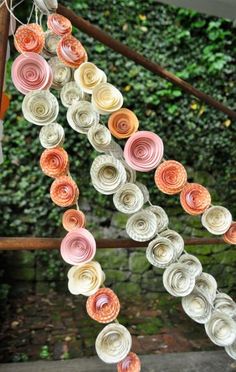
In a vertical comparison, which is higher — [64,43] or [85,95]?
[64,43]

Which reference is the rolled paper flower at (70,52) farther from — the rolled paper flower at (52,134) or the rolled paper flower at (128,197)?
the rolled paper flower at (128,197)

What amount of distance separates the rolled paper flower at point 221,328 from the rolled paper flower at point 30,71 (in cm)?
86

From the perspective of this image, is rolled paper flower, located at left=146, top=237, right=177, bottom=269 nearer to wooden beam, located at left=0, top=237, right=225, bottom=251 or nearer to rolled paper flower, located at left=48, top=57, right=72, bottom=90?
wooden beam, located at left=0, top=237, right=225, bottom=251

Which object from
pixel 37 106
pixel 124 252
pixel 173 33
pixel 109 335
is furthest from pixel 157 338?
pixel 173 33

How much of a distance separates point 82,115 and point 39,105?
0.13 meters

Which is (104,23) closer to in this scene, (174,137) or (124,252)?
(174,137)

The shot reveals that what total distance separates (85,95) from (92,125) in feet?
0.36

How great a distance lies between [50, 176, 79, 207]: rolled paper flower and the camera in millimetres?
1031

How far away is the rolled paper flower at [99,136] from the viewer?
1021 millimetres

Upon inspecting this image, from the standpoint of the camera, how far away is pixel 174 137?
132 inches

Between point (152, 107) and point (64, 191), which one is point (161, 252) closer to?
point (64, 191)

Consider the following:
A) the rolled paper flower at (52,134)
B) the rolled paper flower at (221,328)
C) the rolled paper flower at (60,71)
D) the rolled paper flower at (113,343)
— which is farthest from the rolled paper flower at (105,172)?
the rolled paper flower at (221,328)

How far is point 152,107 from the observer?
3.35 m

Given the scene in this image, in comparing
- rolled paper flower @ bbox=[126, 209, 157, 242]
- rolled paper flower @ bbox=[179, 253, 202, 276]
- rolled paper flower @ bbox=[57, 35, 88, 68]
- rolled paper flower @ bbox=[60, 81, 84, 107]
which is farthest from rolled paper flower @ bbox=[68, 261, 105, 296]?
rolled paper flower @ bbox=[57, 35, 88, 68]
